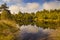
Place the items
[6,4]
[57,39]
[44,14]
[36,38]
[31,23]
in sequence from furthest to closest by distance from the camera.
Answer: [31,23], [44,14], [6,4], [36,38], [57,39]

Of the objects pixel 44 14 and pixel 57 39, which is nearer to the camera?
pixel 57 39

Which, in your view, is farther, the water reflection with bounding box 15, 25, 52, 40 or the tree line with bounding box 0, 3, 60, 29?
the tree line with bounding box 0, 3, 60, 29

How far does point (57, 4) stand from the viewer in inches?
195

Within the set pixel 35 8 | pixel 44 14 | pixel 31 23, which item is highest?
pixel 35 8

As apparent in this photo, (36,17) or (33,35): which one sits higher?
(36,17)

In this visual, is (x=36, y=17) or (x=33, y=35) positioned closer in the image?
(x=33, y=35)

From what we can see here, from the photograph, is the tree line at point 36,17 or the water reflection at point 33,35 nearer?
the water reflection at point 33,35

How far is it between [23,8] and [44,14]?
4.05 feet

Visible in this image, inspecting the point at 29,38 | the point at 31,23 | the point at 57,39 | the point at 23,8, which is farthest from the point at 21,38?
the point at 31,23

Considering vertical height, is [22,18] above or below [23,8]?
below

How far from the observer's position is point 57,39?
152 inches

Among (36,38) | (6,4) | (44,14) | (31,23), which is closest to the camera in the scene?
(36,38)

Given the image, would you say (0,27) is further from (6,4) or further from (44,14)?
(44,14)

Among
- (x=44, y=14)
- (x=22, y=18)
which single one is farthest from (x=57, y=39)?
(x=22, y=18)
